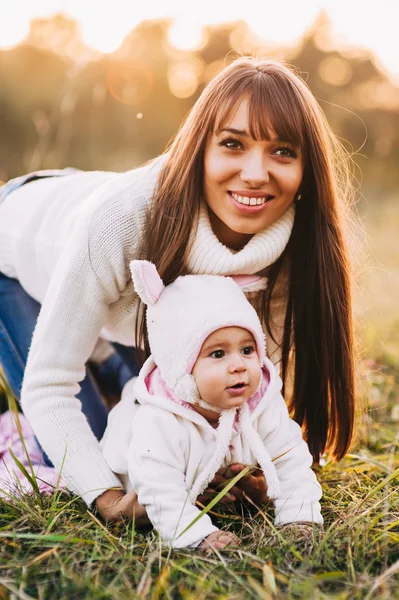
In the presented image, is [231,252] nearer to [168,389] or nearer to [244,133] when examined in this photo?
[244,133]

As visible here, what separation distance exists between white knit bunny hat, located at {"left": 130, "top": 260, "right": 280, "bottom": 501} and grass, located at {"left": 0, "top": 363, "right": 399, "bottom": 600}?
0.20 m

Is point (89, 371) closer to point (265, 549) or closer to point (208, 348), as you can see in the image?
point (208, 348)

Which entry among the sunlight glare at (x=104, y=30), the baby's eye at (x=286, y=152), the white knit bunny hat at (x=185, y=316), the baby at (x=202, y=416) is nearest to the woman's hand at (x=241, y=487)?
→ the baby at (x=202, y=416)

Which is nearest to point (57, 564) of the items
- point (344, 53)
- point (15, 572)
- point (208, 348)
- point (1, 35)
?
point (15, 572)

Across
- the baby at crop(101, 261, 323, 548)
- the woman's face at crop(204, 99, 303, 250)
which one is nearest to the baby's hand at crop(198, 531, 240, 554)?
the baby at crop(101, 261, 323, 548)

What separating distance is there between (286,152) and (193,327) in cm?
72

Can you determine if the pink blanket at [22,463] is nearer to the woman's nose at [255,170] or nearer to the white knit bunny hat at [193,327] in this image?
the white knit bunny hat at [193,327]

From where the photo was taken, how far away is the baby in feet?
5.78

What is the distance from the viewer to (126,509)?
6.13 ft

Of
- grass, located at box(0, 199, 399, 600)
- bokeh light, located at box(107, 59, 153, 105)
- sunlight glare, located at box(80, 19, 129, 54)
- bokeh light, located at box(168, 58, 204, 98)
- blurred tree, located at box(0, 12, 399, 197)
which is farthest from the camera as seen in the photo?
bokeh light, located at box(168, 58, 204, 98)

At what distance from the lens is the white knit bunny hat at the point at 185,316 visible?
69.9 inches

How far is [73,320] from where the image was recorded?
2.12 metres

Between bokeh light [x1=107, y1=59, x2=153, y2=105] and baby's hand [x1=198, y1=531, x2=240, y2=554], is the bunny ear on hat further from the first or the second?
bokeh light [x1=107, y1=59, x2=153, y2=105]

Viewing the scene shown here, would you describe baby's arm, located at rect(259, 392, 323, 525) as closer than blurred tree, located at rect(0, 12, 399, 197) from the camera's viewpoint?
Yes
